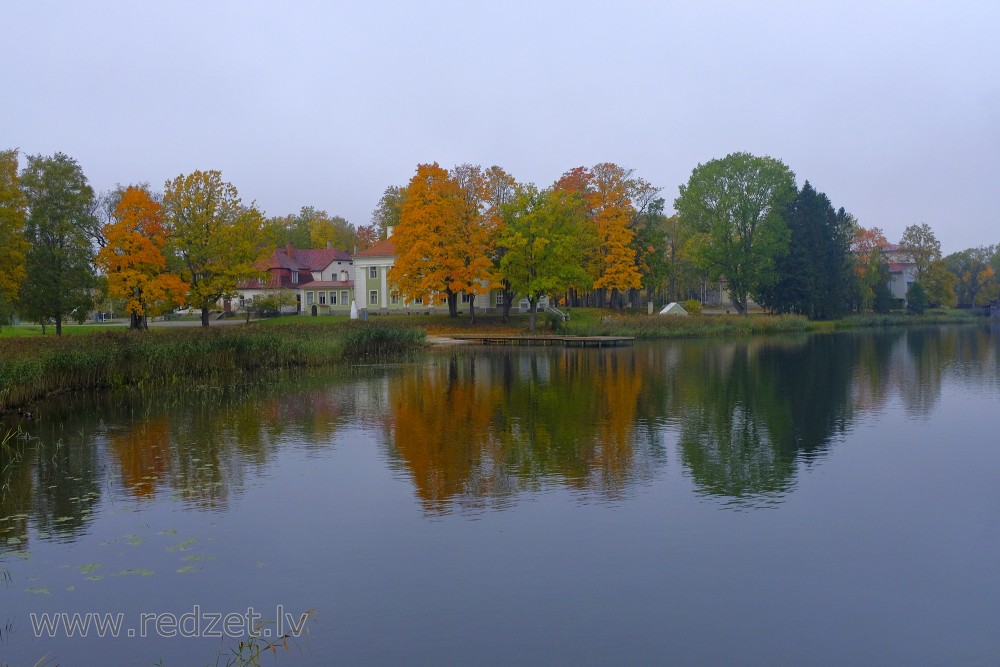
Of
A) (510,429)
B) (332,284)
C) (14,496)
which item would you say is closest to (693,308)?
(332,284)

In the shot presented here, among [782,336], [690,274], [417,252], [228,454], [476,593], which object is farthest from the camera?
[690,274]

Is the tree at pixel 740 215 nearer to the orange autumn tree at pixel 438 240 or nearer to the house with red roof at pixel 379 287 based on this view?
the house with red roof at pixel 379 287

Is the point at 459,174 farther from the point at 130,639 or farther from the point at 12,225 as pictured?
the point at 130,639

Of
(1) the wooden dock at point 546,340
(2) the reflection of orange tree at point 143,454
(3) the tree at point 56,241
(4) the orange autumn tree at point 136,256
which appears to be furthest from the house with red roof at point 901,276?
(2) the reflection of orange tree at point 143,454

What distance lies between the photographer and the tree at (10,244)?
Result: 3734 centimetres

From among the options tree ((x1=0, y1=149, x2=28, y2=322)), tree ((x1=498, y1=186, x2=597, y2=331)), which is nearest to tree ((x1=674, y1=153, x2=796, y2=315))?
tree ((x1=498, y1=186, x2=597, y2=331))

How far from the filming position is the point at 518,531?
11.2 meters

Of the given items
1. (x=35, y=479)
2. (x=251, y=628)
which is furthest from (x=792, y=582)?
(x=35, y=479)

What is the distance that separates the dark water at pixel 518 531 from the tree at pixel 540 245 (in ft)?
113

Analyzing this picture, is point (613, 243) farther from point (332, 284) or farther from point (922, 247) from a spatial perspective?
point (922, 247)

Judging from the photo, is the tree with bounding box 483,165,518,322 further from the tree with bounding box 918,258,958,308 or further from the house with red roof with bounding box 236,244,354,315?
the tree with bounding box 918,258,958,308

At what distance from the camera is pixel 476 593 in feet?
30.0

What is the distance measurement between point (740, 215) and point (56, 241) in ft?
174

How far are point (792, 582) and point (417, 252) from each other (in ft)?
157
